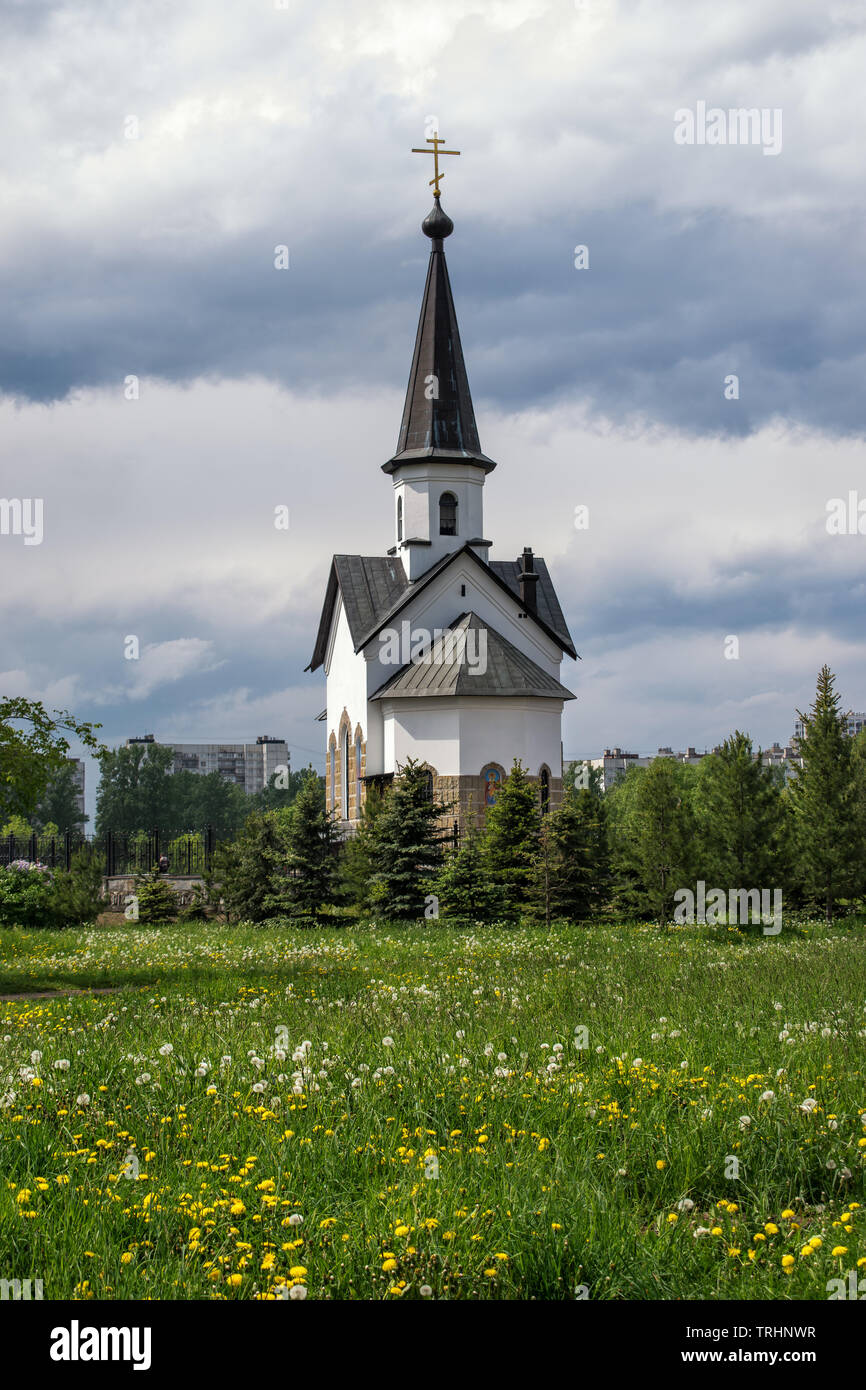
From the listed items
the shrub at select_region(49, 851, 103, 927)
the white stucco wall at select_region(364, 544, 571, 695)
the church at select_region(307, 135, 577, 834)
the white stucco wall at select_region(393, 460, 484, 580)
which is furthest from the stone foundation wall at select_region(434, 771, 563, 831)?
the shrub at select_region(49, 851, 103, 927)

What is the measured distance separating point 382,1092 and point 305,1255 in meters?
1.96

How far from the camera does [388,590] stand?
39.4 m

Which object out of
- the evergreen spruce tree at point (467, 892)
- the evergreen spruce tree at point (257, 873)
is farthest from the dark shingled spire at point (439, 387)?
the evergreen spruce tree at point (467, 892)

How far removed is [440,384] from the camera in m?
39.9

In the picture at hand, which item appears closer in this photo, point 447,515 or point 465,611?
point 465,611

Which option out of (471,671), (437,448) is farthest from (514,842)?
(437,448)

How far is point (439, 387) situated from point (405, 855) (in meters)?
21.8

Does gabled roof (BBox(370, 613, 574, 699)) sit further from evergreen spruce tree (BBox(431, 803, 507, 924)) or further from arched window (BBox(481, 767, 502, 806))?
evergreen spruce tree (BBox(431, 803, 507, 924))

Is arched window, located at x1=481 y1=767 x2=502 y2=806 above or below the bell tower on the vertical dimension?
below

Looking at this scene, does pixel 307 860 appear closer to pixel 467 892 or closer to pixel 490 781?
pixel 467 892

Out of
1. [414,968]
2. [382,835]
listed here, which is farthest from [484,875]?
[414,968]

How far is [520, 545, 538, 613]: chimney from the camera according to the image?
40.5 meters

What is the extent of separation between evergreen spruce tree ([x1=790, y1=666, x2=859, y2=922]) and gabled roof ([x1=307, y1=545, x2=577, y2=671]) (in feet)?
40.0
